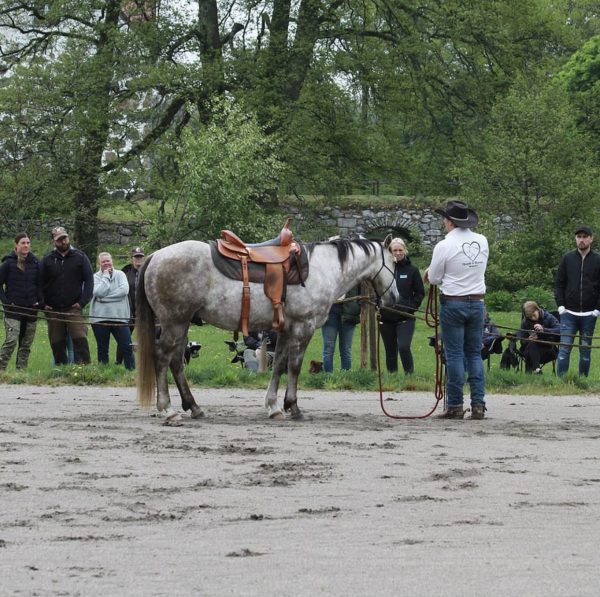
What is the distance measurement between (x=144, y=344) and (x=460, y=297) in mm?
3171

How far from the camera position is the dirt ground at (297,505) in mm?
6477

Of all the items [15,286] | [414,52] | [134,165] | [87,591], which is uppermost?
[414,52]

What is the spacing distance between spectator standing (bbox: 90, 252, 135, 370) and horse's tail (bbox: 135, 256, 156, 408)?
5.43m

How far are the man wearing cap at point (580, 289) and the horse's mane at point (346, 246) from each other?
3.87m

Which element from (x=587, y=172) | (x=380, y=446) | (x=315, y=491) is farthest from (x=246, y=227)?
(x=315, y=491)

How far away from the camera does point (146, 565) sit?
6707mm

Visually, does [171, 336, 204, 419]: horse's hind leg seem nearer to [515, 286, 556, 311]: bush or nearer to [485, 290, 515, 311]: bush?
[515, 286, 556, 311]: bush

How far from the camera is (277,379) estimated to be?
13.8 metres

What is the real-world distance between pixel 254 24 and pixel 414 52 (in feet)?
16.1

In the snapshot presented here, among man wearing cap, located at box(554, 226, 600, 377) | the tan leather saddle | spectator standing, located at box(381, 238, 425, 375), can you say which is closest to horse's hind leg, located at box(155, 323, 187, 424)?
the tan leather saddle

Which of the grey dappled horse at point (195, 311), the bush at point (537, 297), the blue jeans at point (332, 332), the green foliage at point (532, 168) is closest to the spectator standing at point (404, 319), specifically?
the blue jeans at point (332, 332)

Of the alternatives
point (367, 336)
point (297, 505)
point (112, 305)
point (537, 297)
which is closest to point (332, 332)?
point (367, 336)

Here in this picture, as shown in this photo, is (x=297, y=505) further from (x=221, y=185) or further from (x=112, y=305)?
(x=221, y=185)

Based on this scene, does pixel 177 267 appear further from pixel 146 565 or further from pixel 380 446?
pixel 146 565
